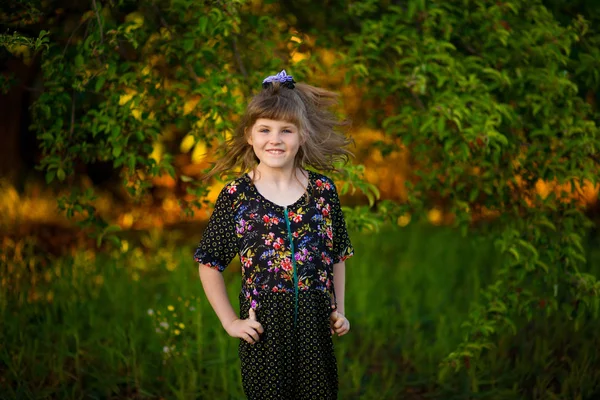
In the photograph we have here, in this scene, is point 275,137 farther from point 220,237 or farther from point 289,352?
point 289,352

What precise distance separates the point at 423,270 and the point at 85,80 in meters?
3.32

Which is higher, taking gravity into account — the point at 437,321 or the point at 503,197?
the point at 503,197

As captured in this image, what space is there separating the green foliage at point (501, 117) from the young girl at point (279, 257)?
1188 mm

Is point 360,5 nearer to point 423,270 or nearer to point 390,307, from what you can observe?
point 390,307

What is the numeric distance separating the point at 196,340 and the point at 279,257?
2.22 metres

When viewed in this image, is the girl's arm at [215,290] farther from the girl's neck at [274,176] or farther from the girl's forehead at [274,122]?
the girl's forehead at [274,122]

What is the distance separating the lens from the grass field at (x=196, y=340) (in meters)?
4.29

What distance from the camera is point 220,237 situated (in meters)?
2.62

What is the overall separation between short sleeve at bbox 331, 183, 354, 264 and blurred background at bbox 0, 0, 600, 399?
0.82m

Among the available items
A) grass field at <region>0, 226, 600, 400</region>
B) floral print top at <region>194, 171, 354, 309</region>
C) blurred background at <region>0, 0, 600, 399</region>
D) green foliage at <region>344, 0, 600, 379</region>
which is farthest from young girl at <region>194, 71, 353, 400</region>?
grass field at <region>0, 226, 600, 400</region>

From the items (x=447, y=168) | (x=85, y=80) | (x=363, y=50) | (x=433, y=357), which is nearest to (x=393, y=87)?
(x=363, y=50)

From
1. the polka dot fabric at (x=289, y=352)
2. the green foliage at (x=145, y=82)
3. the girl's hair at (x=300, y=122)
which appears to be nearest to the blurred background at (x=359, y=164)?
the green foliage at (x=145, y=82)

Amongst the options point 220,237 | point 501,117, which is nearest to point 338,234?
point 220,237

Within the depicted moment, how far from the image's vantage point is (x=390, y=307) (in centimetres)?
537
